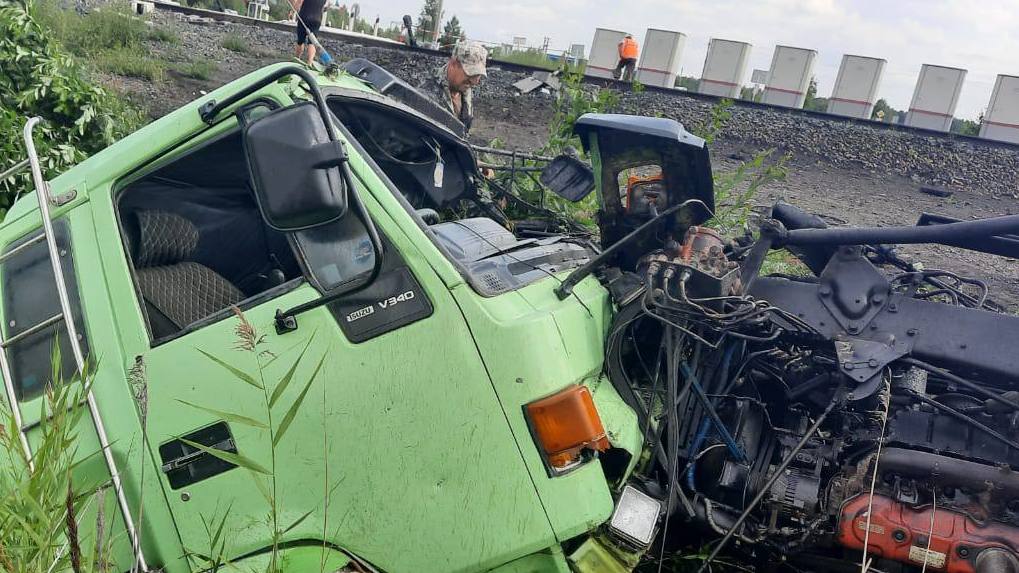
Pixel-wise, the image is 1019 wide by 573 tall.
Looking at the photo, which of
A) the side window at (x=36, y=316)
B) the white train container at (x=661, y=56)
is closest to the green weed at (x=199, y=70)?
the white train container at (x=661, y=56)

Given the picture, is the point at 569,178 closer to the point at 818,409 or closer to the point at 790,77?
the point at 818,409

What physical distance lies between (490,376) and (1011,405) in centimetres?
182

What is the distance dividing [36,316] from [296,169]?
127cm

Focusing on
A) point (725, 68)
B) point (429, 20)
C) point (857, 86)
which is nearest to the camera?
point (857, 86)

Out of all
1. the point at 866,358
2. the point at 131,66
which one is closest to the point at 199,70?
the point at 131,66

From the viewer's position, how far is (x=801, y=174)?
13.5 metres

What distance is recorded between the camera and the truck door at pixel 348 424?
2.11 metres

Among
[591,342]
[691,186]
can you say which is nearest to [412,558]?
[591,342]

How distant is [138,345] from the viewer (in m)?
2.37

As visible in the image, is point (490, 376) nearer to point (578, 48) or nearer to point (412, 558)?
point (412, 558)

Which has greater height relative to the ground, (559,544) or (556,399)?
(556,399)

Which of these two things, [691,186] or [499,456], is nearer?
[499,456]

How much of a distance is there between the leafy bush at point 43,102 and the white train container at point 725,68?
17.2 m

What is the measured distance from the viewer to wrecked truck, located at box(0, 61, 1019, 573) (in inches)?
83.5
